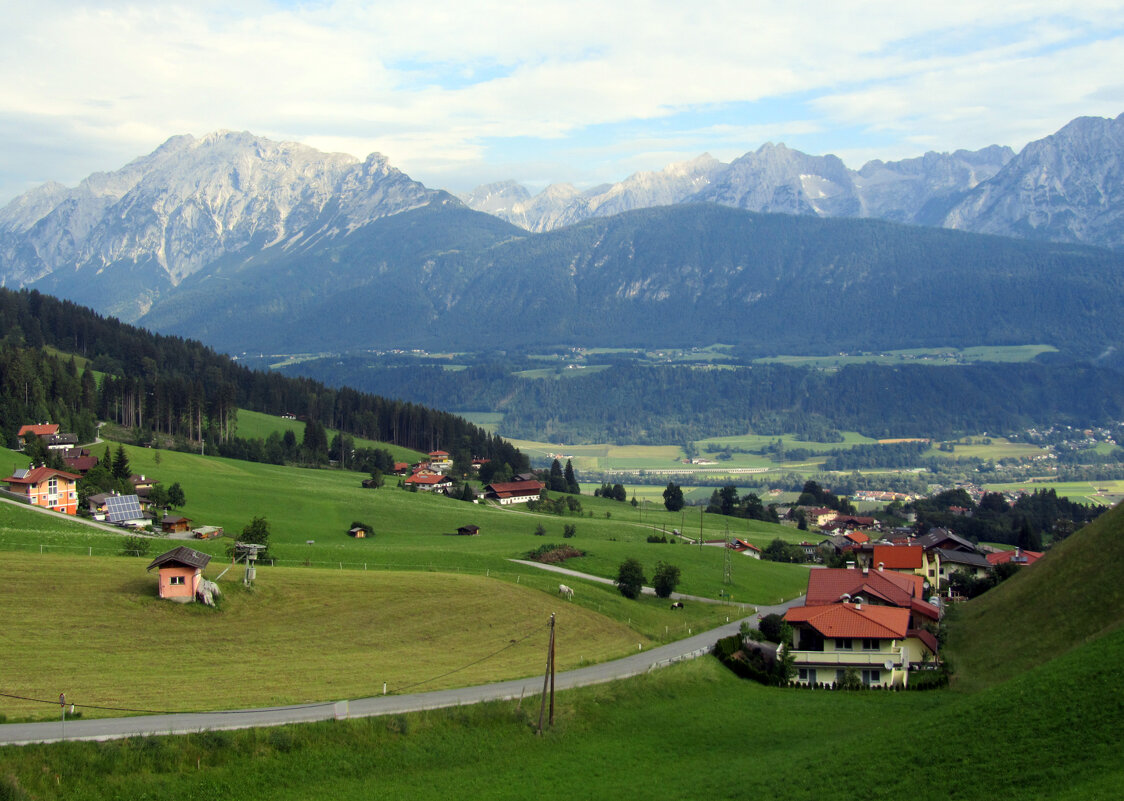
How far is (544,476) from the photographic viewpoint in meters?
156

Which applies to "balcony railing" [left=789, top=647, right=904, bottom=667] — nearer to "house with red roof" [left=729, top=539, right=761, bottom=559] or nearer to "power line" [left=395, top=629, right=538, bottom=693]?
"power line" [left=395, top=629, right=538, bottom=693]

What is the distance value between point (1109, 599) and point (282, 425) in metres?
142

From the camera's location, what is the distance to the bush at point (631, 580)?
69.6 m

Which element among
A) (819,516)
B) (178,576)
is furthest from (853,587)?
(819,516)

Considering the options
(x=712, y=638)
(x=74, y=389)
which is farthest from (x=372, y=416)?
(x=712, y=638)

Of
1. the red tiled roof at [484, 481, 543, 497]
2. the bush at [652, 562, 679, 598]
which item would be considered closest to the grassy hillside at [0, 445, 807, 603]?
the bush at [652, 562, 679, 598]

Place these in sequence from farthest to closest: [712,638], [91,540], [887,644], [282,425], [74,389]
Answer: [282,425], [74,389], [91,540], [712,638], [887,644]

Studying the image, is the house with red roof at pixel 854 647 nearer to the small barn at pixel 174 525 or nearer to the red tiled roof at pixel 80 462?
the small barn at pixel 174 525

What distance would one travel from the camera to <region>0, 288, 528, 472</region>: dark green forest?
417 ft

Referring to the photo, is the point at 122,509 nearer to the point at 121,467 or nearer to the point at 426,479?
the point at 121,467

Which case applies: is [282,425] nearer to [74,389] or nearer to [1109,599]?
[74,389]

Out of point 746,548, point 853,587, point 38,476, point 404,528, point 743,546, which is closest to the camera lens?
point 853,587

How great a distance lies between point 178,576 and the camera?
48219 mm

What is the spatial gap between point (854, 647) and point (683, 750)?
15.6 metres
